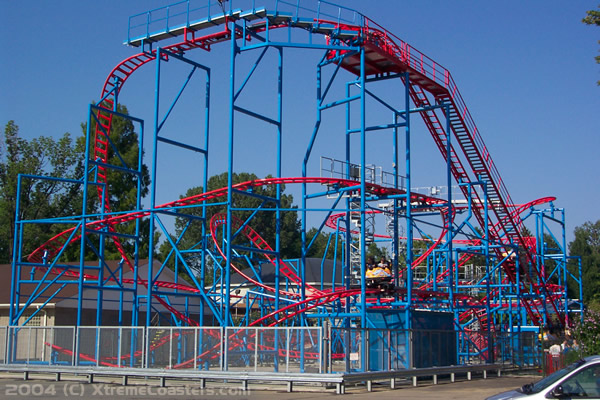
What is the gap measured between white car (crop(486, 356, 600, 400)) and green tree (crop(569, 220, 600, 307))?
58589mm

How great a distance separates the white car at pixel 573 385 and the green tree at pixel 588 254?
192 ft

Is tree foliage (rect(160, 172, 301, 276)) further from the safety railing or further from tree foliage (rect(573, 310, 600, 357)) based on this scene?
tree foliage (rect(573, 310, 600, 357))

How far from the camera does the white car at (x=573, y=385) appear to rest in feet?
33.3

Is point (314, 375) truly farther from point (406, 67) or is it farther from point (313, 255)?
point (313, 255)

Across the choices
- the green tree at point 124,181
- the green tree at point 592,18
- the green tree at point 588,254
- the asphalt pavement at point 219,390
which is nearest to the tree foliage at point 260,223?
the green tree at point 124,181

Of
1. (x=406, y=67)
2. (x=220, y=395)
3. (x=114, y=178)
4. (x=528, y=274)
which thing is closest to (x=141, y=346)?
(x=220, y=395)

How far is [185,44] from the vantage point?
2947cm

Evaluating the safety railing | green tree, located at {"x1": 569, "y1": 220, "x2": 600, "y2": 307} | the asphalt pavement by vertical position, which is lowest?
the asphalt pavement

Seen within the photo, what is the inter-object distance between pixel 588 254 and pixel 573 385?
72.4 metres

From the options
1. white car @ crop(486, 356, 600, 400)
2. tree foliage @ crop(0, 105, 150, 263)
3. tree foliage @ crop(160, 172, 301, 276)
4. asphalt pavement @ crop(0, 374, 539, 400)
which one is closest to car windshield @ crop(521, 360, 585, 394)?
white car @ crop(486, 356, 600, 400)

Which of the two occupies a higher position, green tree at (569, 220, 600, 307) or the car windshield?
green tree at (569, 220, 600, 307)

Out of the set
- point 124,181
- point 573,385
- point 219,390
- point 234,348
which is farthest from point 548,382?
point 124,181

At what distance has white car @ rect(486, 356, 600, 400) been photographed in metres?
10.1

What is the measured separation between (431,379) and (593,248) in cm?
6585
